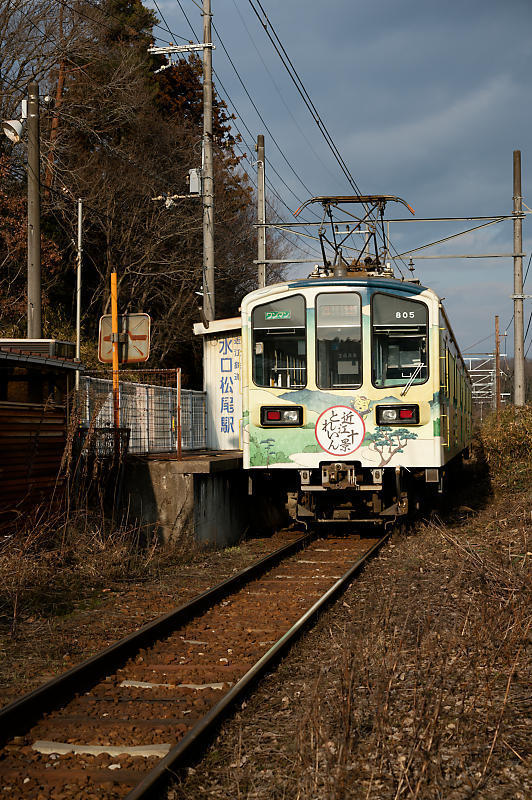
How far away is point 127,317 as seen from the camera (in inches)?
408

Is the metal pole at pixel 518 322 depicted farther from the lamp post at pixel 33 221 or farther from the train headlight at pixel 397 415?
the lamp post at pixel 33 221

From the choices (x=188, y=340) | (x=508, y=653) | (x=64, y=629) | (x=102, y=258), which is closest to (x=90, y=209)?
(x=102, y=258)

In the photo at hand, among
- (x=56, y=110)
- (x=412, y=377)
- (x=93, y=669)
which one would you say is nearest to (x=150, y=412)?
(x=412, y=377)

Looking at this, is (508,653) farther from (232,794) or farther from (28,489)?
(28,489)

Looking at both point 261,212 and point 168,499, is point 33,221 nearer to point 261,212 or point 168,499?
point 168,499

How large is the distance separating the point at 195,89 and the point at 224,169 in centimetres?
321

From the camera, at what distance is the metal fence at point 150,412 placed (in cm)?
1066

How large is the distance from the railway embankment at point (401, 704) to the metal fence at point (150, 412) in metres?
4.22

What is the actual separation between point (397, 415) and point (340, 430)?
27.0 inches

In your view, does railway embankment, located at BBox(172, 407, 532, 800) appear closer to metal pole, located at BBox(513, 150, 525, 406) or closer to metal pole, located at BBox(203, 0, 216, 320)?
metal pole, located at BBox(203, 0, 216, 320)

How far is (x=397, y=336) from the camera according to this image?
1012cm

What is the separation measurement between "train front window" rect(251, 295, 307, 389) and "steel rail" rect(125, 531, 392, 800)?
3.96 m

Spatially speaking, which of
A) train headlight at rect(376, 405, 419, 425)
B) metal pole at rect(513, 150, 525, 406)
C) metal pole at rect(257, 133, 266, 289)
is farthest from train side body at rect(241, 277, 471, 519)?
metal pole at rect(513, 150, 525, 406)

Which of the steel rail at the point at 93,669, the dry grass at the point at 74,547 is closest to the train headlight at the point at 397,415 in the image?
the dry grass at the point at 74,547
